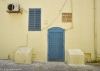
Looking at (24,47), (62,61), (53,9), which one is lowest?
(62,61)

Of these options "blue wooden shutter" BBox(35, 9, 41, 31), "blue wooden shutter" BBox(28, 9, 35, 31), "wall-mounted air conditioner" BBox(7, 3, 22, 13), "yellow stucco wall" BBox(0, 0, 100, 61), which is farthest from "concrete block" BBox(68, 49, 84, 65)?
"wall-mounted air conditioner" BBox(7, 3, 22, 13)

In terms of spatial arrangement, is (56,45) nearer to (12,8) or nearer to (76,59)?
(76,59)

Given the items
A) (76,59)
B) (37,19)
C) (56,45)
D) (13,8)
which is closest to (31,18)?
(37,19)

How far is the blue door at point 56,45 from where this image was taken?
10523 millimetres

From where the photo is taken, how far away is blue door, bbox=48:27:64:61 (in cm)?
1052

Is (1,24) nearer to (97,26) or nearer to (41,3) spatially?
(41,3)

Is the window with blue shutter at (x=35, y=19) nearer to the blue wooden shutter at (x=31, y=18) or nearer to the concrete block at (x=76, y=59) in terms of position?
the blue wooden shutter at (x=31, y=18)

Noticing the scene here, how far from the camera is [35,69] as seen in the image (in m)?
7.98

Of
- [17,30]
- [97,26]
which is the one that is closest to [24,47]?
[17,30]

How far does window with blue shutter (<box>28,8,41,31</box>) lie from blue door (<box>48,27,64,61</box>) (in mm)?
1119

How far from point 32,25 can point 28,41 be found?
3.84 ft

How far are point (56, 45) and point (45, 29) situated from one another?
1.37 metres

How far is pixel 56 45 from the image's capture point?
10531 millimetres

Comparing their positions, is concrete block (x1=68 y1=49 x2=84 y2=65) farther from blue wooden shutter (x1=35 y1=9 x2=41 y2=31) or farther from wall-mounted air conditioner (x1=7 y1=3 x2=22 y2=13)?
wall-mounted air conditioner (x1=7 y1=3 x2=22 y2=13)
